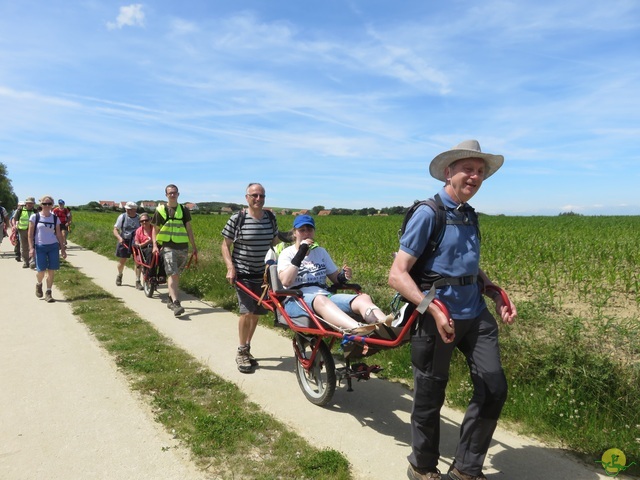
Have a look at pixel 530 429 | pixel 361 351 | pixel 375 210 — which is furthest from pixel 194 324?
pixel 375 210

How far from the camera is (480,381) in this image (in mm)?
3096

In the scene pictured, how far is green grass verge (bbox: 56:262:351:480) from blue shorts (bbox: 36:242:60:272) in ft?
10.9

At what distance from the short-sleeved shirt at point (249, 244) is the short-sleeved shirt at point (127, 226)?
6899 millimetres

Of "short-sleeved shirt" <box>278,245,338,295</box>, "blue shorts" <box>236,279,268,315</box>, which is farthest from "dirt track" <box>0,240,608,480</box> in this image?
"short-sleeved shirt" <box>278,245,338,295</box>

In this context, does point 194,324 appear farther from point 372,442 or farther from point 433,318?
point 433,318

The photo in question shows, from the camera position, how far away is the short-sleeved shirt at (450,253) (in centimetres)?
307

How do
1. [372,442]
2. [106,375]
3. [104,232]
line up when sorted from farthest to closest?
[104,232]
[106,375]
[372,442]

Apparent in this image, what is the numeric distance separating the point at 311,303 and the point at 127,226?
9055 mm

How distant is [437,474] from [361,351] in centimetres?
115

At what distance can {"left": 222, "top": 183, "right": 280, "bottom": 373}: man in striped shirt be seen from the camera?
19.1 feet

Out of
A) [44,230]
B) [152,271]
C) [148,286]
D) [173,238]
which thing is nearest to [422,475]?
[173,238]

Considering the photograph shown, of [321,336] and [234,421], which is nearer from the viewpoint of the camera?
[234,421]

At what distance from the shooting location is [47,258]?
Answer: 9688 millimetres

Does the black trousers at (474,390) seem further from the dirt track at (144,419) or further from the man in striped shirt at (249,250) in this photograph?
the man in striped shirt at (249,250)
